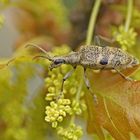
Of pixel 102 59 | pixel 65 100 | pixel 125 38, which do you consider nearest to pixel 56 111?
pixel 65 100

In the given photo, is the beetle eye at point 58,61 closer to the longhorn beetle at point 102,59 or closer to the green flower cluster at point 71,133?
the longhorn beetle at point 102,59

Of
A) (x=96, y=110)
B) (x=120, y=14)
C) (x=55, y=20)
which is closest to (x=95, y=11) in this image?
(x=120, y=14)

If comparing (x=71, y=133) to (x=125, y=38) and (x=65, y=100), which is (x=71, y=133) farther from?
(x=125, y=38)

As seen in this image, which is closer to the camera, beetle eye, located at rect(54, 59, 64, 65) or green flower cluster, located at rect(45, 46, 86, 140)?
green flower cluster, located at rect(45, 46, 86, 140)

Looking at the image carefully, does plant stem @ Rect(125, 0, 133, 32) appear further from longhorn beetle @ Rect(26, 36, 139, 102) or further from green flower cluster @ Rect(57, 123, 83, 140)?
green flower cluster @ Rect(57, 123, 83, 140)

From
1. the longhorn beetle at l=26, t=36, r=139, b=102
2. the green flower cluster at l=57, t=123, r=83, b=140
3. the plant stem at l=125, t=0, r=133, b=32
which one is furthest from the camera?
the plant stem at l=125, t=0, r=133, b=32

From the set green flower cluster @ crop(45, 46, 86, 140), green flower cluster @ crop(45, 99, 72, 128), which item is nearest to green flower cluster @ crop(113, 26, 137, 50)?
green flower cluster @ crop(45, 46, 86, 140)

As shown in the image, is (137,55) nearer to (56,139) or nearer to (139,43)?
(139,43)

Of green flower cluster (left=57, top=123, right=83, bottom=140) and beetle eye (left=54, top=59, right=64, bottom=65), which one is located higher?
beetle eye (left=54, top=59, right=64, bottom=65)

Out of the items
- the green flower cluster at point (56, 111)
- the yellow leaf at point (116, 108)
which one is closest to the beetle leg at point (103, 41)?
the yellow leaf at point (116, 108)

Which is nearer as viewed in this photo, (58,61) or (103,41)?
(58,61)
